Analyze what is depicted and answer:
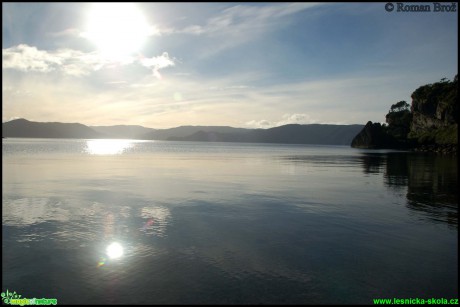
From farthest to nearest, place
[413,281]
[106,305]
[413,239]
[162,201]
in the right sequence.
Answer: [162,201] → [413,239] → [413,281] → [106,305]

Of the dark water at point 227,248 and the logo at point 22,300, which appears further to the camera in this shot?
the dark water at point 227,248

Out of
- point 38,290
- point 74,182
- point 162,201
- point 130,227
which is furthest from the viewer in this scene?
point 74,182

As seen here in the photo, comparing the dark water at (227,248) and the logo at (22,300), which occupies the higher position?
the dark water at (227,248)

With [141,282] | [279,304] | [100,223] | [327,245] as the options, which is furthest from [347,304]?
[100,223]

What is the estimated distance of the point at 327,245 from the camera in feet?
52.7

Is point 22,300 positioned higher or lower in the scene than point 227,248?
lower

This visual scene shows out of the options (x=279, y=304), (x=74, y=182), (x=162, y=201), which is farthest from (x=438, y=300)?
(x=74, y=182)

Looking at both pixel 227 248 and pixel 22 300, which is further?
pixel 227 248

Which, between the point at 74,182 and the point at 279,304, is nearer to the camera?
the point at 279,304

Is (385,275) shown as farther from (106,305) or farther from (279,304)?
(106,305)

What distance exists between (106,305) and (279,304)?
17.2 feet

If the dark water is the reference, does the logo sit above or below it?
below

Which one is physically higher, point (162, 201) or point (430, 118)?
point (430, 118)

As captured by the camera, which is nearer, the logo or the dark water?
the logo
